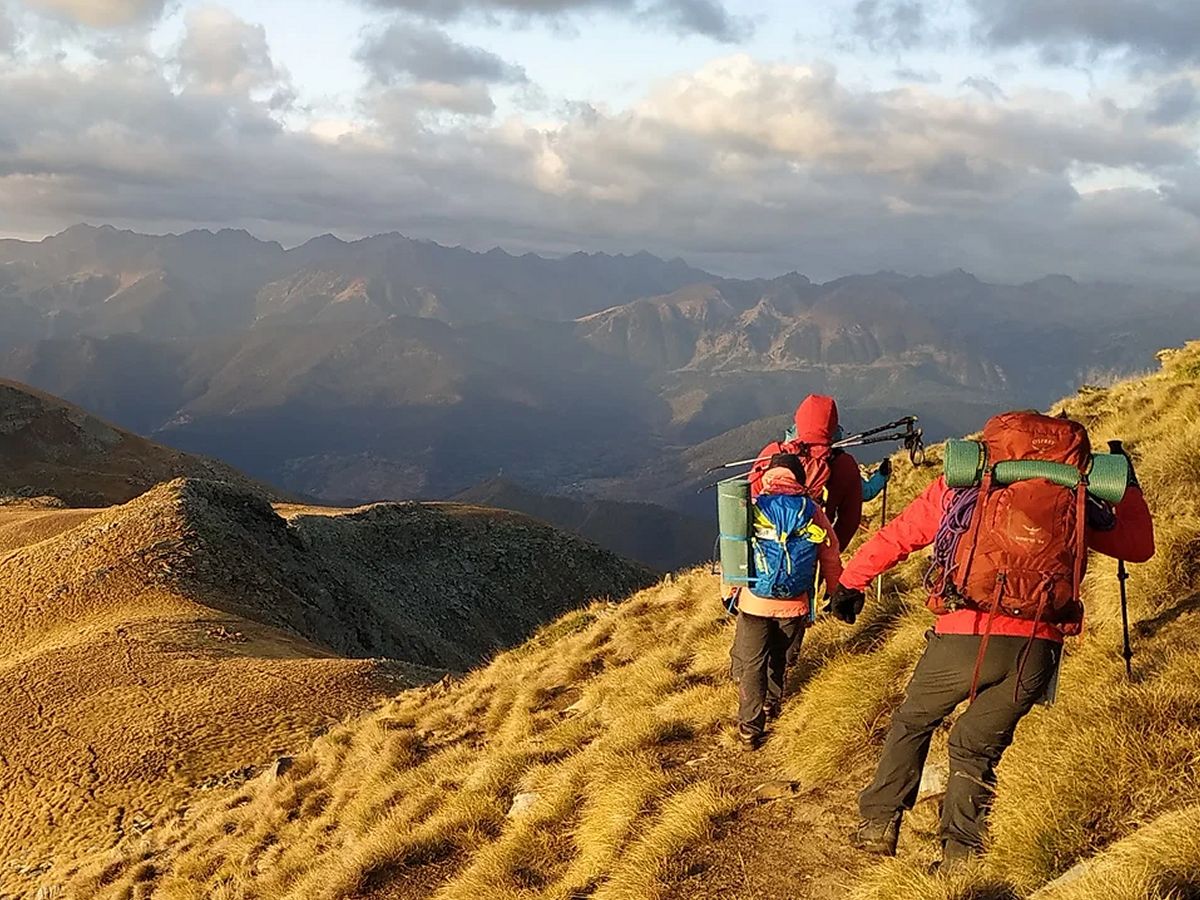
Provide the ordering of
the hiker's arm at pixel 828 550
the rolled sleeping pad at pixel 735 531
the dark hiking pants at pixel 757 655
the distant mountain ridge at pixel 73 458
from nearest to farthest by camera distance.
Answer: the hiker's arm at pixel 828 550 < the rolled sleeping pad at pixel 735 531 < the dark hiking pants at pixel 757 655 < the distant mountain ridge at pixel 73 458

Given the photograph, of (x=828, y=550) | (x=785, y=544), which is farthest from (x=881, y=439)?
(x=785, y=544)

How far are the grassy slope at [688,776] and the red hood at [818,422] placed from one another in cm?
235

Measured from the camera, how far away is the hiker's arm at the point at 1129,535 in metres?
6.05

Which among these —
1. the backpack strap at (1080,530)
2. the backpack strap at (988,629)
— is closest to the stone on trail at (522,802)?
the backpack strap at (988,629)

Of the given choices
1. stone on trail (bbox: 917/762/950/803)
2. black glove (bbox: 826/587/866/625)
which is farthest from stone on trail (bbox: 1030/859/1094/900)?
black glove (bbox: 826/587/866/625)

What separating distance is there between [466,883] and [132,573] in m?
30.8

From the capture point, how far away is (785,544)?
349 inches

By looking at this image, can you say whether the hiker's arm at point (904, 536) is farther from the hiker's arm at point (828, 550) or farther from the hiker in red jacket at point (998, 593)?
the hiker's arm at point (828, 550)

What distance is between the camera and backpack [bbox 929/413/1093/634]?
5855 millimetres

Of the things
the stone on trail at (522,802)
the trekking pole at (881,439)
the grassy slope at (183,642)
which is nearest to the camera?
the stone on trail at (522,802)

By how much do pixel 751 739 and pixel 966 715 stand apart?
10.9 ft

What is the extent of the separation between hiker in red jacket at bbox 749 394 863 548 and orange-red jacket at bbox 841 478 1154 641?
7.59 feet

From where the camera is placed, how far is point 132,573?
3412 centimetres

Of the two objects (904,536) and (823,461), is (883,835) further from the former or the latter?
(823,461)
